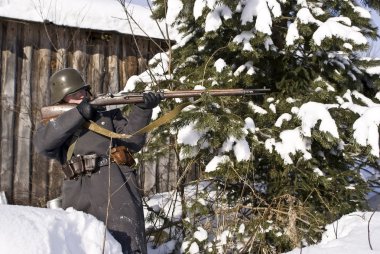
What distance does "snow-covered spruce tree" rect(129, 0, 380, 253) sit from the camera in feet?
14.9

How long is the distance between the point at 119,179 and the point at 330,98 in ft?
6.89

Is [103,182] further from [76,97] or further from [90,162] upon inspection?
[76,97]

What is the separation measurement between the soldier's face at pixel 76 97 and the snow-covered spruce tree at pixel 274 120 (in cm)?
83

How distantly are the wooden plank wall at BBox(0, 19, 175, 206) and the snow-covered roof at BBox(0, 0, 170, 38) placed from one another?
0.55 ft

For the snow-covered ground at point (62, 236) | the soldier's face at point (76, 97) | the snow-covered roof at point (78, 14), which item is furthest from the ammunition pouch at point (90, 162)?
the snow-covered roof at point (78, 14)

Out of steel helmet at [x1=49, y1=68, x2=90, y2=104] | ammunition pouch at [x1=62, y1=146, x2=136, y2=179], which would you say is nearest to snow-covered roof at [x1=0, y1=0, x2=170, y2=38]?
steel helmet at [x1=49, y1=68, x2=90, y2=104]

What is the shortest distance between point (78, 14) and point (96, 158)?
433 cm

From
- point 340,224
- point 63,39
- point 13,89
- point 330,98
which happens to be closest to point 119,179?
point 340,224

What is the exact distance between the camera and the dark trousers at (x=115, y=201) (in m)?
3.95

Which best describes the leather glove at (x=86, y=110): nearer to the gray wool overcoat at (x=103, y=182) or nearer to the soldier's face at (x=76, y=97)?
the gray wool overcoat at (x=103, y=182)

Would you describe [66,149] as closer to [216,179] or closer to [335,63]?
[216,179]

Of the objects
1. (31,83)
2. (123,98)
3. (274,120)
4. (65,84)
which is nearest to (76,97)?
(65,84)

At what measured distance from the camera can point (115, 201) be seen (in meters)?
4.02

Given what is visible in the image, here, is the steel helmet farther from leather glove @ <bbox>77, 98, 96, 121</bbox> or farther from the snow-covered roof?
the snow-covered roof
